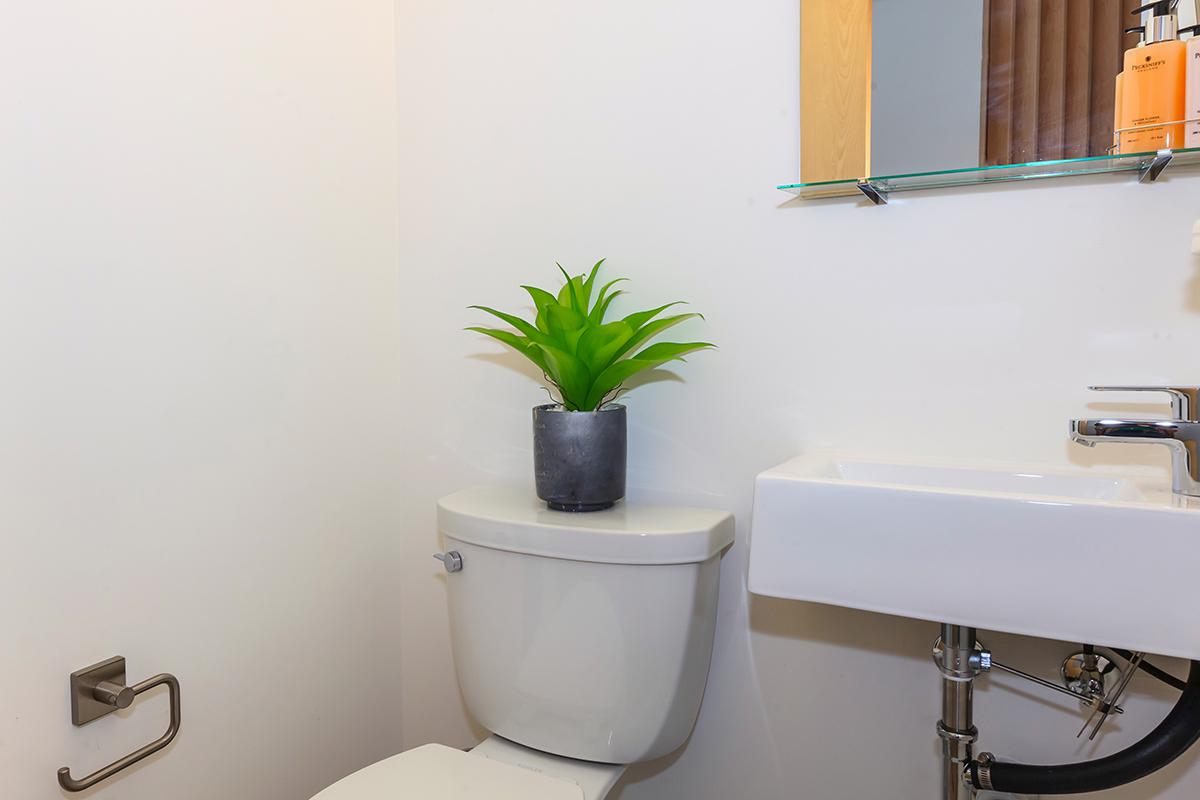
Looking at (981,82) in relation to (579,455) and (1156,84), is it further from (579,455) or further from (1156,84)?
(579,455)

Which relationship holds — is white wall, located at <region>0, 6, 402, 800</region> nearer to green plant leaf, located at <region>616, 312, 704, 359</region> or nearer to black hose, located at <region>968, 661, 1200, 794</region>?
green plant leaf, located at <region>616, 312, 704, 359</region>

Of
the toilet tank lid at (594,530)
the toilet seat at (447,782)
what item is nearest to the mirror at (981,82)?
the toilet tank lid at (594,530)

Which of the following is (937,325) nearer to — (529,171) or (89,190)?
(529,171)

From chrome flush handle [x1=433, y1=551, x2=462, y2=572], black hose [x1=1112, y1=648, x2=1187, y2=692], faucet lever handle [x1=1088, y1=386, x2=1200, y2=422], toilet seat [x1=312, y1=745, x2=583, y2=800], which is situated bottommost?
toilet seat [x1=312, y1=745, x2=583, y2=800]

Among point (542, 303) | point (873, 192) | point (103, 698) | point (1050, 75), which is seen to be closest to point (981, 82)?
point (1050, 75)

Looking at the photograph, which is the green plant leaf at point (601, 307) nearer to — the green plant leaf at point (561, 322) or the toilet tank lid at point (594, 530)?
the green plant leaf at point (561, 322)

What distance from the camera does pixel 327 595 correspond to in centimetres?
135

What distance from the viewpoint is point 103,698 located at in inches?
38.6

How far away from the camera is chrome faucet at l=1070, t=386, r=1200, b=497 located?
87 cm

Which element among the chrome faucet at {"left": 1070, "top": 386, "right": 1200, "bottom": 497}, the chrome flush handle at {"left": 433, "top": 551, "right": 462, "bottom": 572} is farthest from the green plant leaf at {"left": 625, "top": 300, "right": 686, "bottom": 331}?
the chrome faucet at {"left": 1070, "top": 386, "right": 1200, "bottom": 497}

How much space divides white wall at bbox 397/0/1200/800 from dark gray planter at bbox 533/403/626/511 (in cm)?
13

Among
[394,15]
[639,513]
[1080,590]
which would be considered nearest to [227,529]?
[639,513]

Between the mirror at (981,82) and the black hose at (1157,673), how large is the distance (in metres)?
0.60

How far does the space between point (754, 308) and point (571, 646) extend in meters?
0.56
